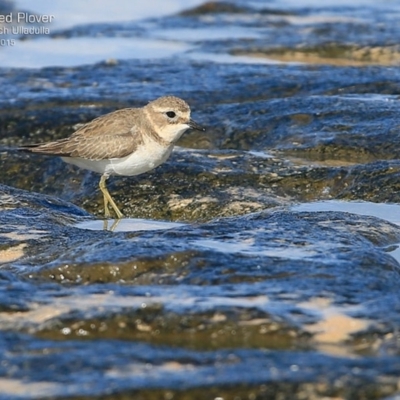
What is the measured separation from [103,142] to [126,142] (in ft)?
0.68

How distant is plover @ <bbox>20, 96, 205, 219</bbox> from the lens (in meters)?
8.91

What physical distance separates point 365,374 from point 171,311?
1144mm

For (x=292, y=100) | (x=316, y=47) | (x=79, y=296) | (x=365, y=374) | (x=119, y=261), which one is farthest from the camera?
(x=316, y=47)

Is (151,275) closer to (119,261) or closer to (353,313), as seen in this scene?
(119,261)

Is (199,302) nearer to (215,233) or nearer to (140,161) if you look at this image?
(215,233)

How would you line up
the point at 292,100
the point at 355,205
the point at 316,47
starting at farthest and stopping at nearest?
1. the point at 316,47
2. the point at 292,100
3. the point at 355,205

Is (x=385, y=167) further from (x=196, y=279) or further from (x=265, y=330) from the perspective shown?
(x=265, y=330)

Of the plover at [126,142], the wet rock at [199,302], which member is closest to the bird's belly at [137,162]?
the plover at [126,142]

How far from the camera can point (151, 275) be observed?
575cm

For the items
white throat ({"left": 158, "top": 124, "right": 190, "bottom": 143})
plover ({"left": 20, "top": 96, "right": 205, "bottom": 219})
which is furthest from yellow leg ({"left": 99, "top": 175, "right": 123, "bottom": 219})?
white throat ({"left": 158, "top": 124, "right": 190, "bottom": 143})

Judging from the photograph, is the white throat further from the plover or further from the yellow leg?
the yellow leg

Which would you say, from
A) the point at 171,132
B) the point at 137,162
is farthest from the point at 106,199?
the point at 171,132

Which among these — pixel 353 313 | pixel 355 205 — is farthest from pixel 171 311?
pixel 355 205

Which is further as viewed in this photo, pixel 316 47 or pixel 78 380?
pixel 316 47
